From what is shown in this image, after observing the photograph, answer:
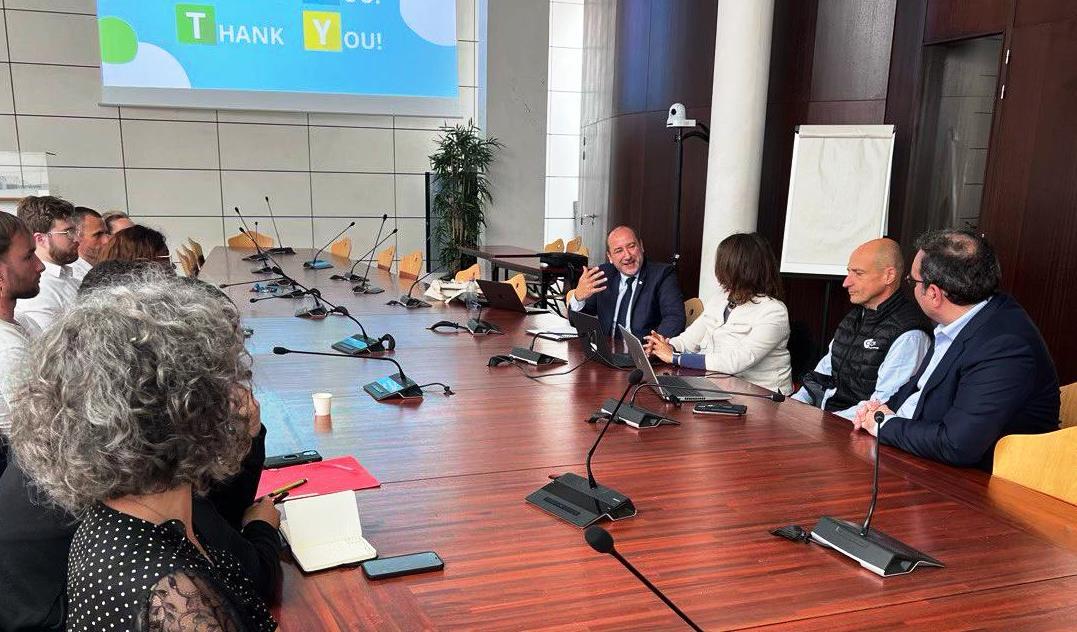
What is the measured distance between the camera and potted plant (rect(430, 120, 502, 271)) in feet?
28.6

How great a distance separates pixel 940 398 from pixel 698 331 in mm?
1623

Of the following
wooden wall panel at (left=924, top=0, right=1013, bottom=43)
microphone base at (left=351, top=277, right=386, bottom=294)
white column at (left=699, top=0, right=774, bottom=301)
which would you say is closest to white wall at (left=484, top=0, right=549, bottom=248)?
white column at (left=699, top=0, right=774, bottom=301)

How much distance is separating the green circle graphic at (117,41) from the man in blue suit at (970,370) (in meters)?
8.43

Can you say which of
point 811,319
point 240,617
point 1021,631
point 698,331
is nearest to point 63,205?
point 698,331

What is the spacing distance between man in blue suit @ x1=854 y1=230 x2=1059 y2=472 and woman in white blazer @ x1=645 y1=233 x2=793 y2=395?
2.84 feet

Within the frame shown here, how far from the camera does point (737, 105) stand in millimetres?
5613

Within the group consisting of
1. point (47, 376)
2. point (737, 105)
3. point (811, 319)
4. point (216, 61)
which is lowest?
point (811, 319)

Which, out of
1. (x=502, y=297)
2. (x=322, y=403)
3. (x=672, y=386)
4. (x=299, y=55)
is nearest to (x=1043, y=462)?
(x=672, y=386)

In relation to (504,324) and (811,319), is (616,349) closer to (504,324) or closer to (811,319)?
(504,324)

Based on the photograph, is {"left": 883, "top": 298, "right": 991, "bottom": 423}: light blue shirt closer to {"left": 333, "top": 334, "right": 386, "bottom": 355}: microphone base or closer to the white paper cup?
the white paper cup

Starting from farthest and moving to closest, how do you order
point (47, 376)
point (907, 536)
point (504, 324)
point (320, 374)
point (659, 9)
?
1. point (659, 9)
2. point (504, 324)
3. point (320, 374)
4. point (907, 536)
5. point (47, 376)

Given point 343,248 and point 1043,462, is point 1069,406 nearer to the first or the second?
point 1043,462

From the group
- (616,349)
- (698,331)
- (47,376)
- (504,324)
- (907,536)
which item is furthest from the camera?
(504,324)

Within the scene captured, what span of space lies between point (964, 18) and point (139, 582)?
532cm
